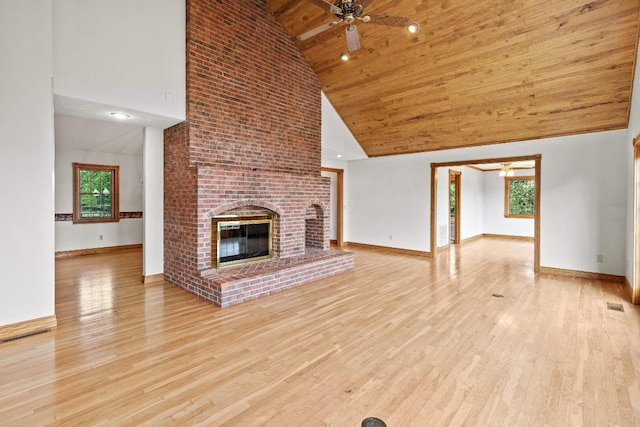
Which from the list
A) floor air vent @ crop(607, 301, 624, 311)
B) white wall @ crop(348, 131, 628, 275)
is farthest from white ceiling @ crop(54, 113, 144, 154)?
floor air vent @ crop(607, 301, 624, 311)

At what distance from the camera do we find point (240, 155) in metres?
4.52

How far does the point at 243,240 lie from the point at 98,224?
14.8 ft

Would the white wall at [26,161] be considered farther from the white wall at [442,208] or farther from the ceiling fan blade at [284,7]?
the white wall at [442,208]

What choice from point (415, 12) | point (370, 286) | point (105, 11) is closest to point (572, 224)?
point (370, 286)

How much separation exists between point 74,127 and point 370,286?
5799 millimetres

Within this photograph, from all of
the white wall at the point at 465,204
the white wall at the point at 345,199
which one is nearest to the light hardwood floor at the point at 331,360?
the white wall at the point at 465,204

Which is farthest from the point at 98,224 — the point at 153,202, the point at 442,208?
the point at 442,208

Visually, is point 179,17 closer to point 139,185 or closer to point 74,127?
point 74,127

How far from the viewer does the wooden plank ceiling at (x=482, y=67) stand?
3.48 meters

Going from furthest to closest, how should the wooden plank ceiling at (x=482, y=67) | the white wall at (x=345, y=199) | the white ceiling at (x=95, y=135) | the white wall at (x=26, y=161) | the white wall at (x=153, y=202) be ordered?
the white wall at (x=345, y=199) < the white ceiling at (x=95, y=135) < the white wall at (x=153, y=202) < the wooden plank ceiling at (x=482, y=67) < the white wall at (x=26, y=161)

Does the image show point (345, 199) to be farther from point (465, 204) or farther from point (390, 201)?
point (465, 204)

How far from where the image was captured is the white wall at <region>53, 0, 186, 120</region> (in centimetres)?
319

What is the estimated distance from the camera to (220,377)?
2137 millimetres

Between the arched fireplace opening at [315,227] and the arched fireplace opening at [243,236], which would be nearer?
the arched fireplace opening at [243,236]
